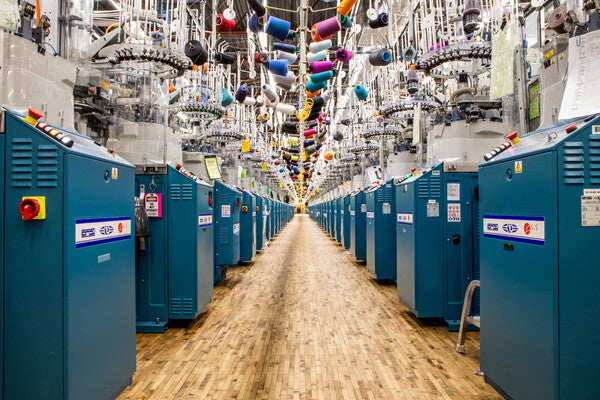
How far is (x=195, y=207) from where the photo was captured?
3.81 metres

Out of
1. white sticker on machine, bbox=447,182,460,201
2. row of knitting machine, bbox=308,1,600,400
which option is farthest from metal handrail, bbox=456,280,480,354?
white sticker on machine, bbox=447,182,460,201

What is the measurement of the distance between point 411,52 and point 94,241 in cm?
406

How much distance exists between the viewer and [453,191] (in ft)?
12.3

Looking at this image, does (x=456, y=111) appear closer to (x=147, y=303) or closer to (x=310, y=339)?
(x=310, y=339)


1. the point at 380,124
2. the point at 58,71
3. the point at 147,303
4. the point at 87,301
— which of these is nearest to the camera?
the point at 87,301

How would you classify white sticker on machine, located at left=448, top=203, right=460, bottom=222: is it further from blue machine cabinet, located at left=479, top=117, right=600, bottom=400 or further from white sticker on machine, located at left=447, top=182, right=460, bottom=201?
blue machine cabinet, located at left=479, top=117, right=600, bottom=400

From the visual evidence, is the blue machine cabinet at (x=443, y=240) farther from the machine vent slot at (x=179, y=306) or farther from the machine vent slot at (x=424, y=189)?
the machine vent slot at (x=179, y=306)

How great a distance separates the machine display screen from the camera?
497 centimetres

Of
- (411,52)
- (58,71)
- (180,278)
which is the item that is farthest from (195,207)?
(411,52)

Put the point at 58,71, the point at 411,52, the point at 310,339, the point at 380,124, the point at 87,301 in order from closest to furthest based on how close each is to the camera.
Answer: the point at 87,301 → the point at 58,71 → the point at 310,339 → the point at 411,52 → the point at 380,124

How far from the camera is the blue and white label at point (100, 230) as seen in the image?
185 cm

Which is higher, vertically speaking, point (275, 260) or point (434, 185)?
A: point (434, 185)

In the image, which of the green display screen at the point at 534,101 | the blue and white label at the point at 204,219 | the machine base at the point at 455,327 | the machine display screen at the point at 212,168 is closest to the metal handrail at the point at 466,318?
the machine base at the point at 455,327

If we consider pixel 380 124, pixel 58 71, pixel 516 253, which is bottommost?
pixel 516 253
